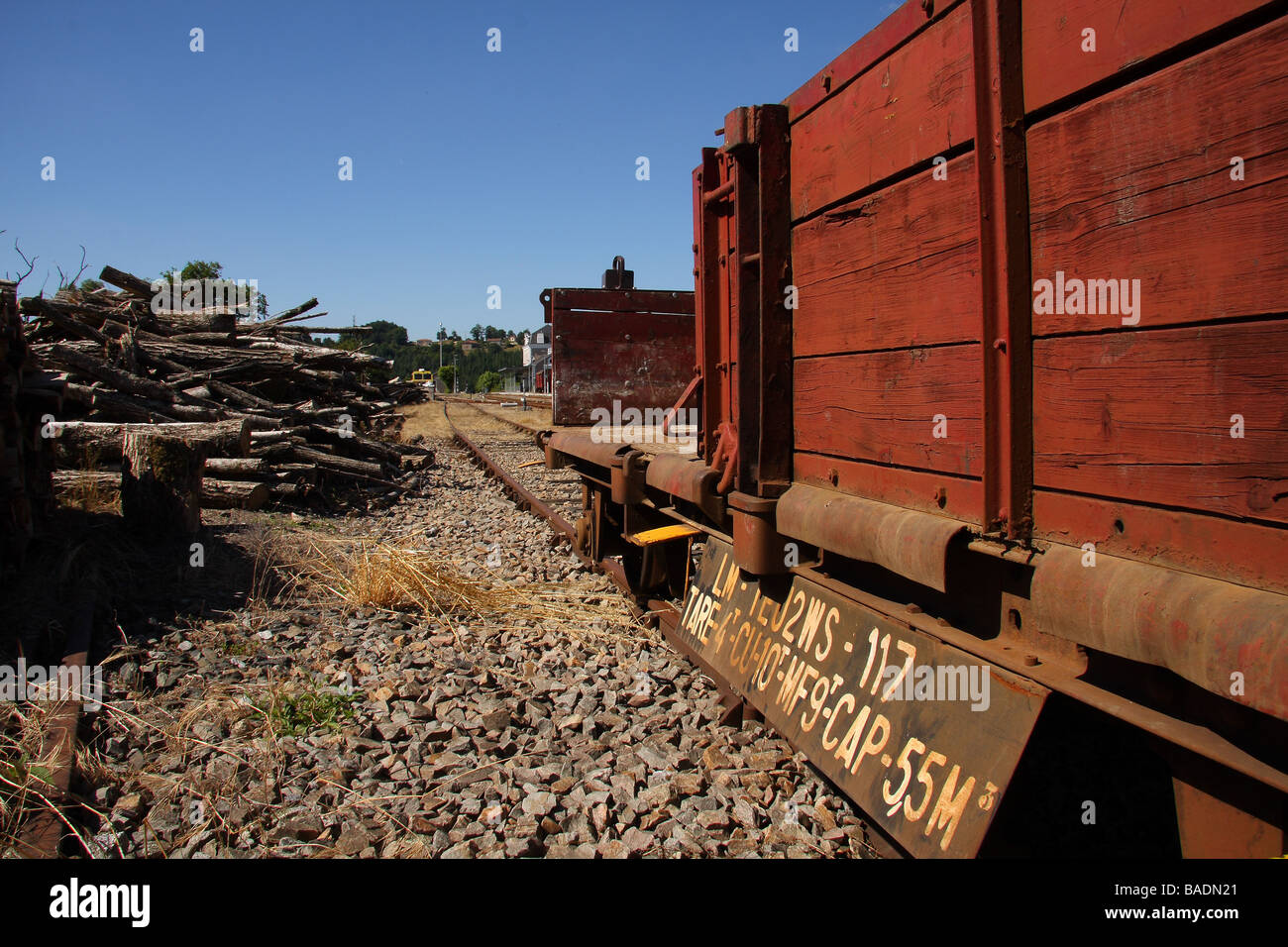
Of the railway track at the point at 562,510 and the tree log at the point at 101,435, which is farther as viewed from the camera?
the tree log at the point at 101,435

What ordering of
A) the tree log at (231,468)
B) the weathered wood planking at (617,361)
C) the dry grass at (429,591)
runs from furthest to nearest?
the tree log at (231,468) < the weathered wood planking at (617,361) < the dry grass at (429,591)

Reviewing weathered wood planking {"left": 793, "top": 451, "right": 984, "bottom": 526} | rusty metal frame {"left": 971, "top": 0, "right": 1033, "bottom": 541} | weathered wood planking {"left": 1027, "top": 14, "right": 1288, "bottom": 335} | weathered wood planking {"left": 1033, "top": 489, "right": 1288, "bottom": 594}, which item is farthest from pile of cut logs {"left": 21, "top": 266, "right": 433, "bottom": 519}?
weathered wood planking {"left": 1027, "top": 14, "right": 1288, "bottom": 335}

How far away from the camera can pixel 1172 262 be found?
160 centimetres

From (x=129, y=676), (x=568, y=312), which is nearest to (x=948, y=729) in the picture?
(x=129, y=676)

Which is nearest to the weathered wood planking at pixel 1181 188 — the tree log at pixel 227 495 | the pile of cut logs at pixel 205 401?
the pile of cut logs at pixel 205 401

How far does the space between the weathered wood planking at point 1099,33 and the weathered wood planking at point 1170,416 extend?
0.59 meters

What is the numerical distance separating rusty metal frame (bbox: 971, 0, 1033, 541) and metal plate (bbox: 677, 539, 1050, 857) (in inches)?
20.4

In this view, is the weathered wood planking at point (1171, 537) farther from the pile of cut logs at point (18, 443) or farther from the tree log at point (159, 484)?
the tree log at point (159, 484)

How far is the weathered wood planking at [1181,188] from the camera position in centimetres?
142

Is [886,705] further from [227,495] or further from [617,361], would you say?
[227,495]

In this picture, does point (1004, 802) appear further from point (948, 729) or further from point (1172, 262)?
→ point (1172, 262)

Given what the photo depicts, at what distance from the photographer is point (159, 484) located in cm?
654

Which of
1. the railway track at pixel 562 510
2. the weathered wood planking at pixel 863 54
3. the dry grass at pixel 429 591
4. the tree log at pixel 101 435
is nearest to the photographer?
the weathered wood planking at pixel 863 54


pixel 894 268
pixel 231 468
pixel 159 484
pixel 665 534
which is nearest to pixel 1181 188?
pixel 894 268
